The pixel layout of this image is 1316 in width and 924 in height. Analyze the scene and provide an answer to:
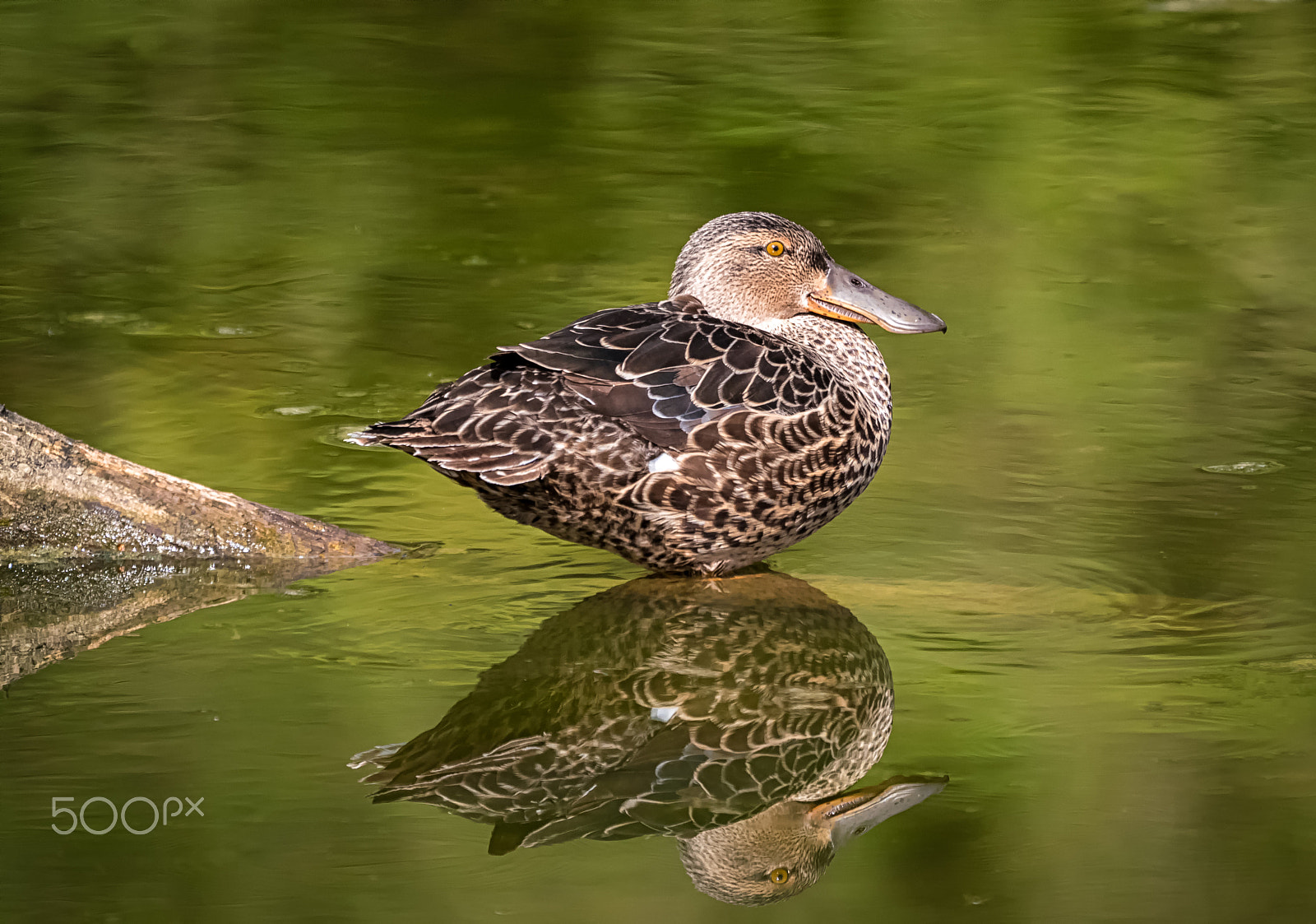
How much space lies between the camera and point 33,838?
13.5 ft

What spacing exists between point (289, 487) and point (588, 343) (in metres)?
1.58

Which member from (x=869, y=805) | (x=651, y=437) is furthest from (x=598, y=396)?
(x=869, y=805)

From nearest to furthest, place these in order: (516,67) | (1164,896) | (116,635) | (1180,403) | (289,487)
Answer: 1. (1164,896)
2. (116,635)
3. (289,487)
4. (1180,403)
5. (516,67)

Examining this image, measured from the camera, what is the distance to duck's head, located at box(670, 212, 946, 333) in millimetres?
6234

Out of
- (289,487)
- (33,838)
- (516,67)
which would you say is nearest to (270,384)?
(289,487)

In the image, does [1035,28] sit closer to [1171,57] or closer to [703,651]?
[1171,57]

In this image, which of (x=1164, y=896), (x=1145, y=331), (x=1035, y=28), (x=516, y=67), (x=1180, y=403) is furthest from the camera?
(x=1035, y=28)

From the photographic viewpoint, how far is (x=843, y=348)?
20.5 ft

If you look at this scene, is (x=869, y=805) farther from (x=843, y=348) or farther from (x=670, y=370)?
(x=843, y=348)

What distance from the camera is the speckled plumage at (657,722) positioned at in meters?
4.39

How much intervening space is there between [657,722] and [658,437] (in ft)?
3.29

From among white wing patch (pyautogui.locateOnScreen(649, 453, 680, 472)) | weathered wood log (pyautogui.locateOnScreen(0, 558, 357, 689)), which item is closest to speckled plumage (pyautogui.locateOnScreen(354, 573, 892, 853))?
white wing patch (pyautogui.locateOnScreen(649, 453, 680, 472))

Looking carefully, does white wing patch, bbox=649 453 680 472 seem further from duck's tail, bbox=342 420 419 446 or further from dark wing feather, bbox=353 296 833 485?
duck's tail, bbox=342 420 419 446

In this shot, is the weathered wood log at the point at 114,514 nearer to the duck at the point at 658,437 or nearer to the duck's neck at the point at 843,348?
the duck at the point at 658,437
